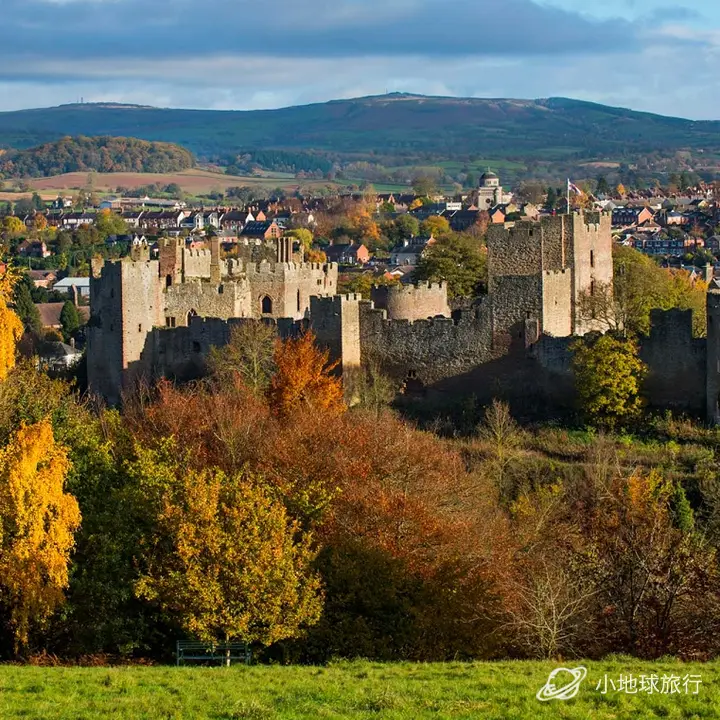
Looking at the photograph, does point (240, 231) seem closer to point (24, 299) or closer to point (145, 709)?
point (24, 299)

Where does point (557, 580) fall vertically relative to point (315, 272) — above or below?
below

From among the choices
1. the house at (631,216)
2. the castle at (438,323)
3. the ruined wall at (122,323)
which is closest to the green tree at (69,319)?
the castle at (438,323)

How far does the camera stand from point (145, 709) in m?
16.5

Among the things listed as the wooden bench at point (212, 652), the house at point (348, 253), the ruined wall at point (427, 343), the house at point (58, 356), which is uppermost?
the ruined wall at point (427, 343)

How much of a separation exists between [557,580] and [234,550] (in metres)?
4.04

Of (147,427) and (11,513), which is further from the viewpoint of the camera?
(147,427)

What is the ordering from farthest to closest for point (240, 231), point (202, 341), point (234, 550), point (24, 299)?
point (240, 231), point (24, 299), point (202, 341), point (234, 550)

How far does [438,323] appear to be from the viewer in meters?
37.2

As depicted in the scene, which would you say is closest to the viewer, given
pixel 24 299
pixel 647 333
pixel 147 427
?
pixel 147 427

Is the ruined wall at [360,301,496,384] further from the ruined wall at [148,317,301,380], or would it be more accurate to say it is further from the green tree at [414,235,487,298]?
the green tree at [414,235,487,298]

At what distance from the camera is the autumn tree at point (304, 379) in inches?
1374

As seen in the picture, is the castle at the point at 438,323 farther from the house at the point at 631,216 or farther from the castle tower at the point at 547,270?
the house at the point at 631,216

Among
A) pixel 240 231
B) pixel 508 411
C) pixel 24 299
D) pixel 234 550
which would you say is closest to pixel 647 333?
pixel 508 411

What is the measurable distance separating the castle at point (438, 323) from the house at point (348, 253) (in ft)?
166
